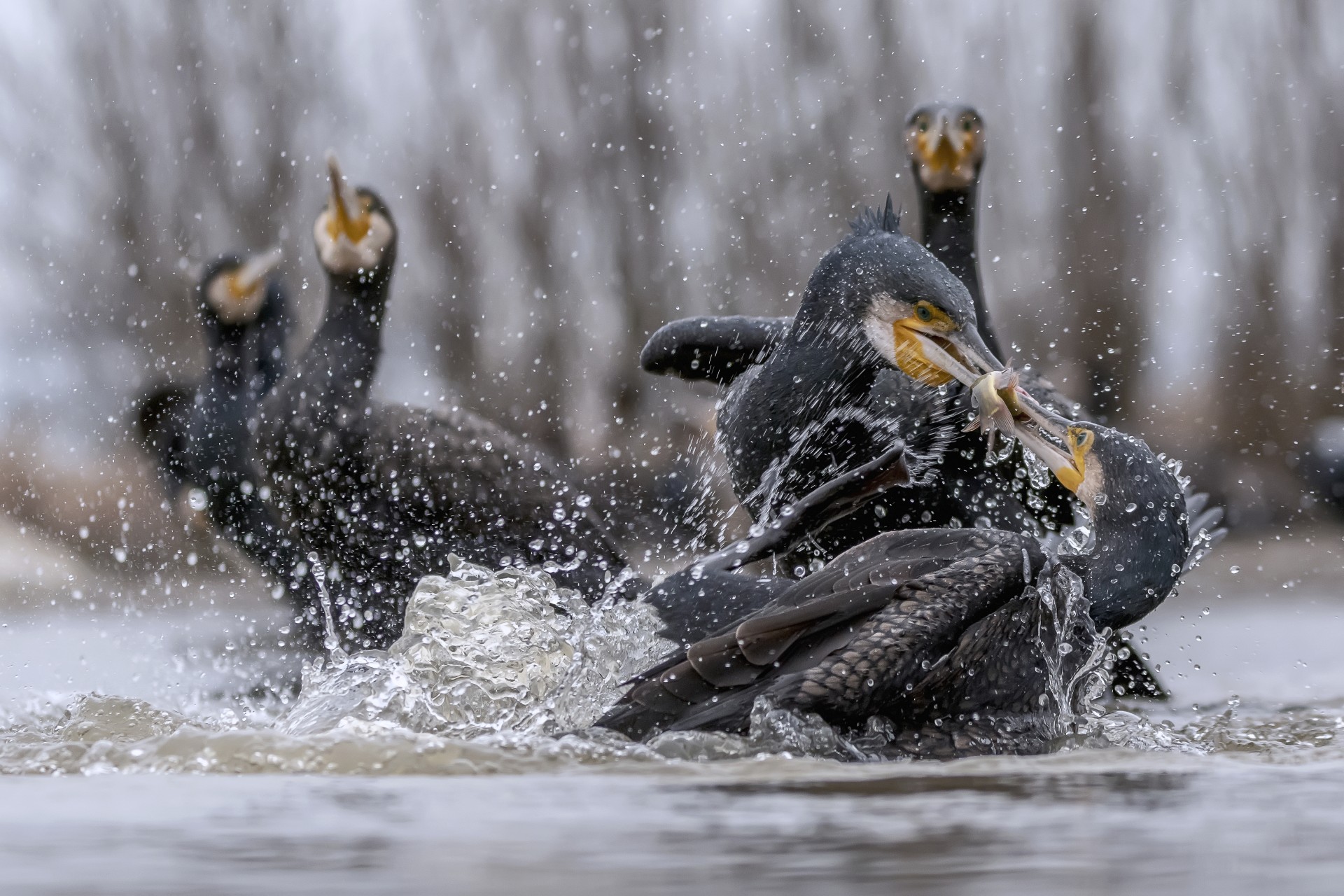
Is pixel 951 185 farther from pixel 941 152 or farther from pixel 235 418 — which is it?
pixel 235 418

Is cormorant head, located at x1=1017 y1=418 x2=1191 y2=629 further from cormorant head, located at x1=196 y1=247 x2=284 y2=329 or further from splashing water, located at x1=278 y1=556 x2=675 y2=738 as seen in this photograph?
cormorant head, located at x1=196 y1=247 x2=284 y2=329

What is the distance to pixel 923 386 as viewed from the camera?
3.61m

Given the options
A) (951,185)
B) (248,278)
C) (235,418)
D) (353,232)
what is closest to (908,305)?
(951,185)

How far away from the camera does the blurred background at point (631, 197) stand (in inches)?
263

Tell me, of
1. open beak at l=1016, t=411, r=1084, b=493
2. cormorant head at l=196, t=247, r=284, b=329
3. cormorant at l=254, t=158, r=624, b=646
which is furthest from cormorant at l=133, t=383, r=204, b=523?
open beak at l=1016, t=411, r=1084, b=493

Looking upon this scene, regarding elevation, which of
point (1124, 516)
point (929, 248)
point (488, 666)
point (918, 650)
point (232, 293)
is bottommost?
point (918, 650)

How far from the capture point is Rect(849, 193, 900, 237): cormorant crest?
143 inches

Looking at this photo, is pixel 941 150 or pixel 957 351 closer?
pixel 957 351

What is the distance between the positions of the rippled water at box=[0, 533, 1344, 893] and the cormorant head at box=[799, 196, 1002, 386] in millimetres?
767

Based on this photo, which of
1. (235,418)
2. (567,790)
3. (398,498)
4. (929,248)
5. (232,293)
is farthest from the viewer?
(232,293)

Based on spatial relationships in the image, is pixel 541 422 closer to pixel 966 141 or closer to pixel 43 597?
pixel 43 597

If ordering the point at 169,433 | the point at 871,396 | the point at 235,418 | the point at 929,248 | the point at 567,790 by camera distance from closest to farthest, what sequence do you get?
the point at 567,790 → the point at 871,396 → the point at 929,248 → the point at 235,418 → the point at 169,433

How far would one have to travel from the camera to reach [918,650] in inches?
106

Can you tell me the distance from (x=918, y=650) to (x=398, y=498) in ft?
6.93
